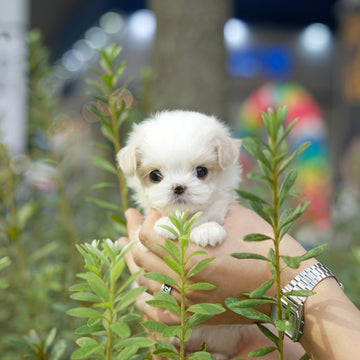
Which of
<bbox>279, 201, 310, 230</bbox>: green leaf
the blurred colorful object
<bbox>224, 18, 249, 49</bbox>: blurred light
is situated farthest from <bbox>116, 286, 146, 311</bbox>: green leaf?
<bbox>224, 18, 249, 49</bbox>: blurred light

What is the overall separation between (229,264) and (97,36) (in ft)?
28.6

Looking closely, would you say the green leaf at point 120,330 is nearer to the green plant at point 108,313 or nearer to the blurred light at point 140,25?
the green plant at point 108,313

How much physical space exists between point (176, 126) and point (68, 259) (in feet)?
2.73

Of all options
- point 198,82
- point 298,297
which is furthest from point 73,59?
point 298,297

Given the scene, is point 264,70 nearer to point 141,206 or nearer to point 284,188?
point 141,206

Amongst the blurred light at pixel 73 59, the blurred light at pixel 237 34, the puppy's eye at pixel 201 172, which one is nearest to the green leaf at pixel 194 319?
the puppy's eye at pixel 201 172

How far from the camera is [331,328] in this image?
880 mm

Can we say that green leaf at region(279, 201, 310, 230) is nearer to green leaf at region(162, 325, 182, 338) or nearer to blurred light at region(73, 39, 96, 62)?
green leaf at region(162, 325, 182, 338)

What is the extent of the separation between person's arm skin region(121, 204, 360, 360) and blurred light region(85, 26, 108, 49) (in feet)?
26.4

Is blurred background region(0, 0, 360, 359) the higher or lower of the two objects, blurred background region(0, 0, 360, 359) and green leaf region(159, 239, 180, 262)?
the higher

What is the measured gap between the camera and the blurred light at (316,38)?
9.04 m

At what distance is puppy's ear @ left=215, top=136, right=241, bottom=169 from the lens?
4.14 feet

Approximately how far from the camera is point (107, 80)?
123cm

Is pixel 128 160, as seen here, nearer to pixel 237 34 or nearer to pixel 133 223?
pixel 133 223
